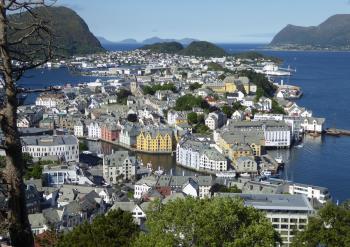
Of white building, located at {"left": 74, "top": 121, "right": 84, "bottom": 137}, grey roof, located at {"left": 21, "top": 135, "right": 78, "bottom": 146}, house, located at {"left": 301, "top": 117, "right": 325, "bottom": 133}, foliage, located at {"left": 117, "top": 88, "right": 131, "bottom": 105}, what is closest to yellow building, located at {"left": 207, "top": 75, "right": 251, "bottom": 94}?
foliage, located at {"left": 117, "top": 88, "right": 131, "bottom": 105}

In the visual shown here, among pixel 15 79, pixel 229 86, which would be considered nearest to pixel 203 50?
pixel 229 86

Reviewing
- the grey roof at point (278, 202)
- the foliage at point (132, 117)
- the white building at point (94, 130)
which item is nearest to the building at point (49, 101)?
the foliage at point (132, 117)

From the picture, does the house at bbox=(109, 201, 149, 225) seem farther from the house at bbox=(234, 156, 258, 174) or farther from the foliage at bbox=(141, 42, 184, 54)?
the foliage at bbox=(141, 42, 184, 54)

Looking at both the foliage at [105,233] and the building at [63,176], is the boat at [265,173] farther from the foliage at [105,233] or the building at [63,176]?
the foliage at [105,233]

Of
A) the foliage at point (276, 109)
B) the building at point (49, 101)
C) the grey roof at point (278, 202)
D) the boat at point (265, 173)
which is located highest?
the grey roof at point (278, 202)

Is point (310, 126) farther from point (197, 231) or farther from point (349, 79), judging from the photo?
point (349, 79)
